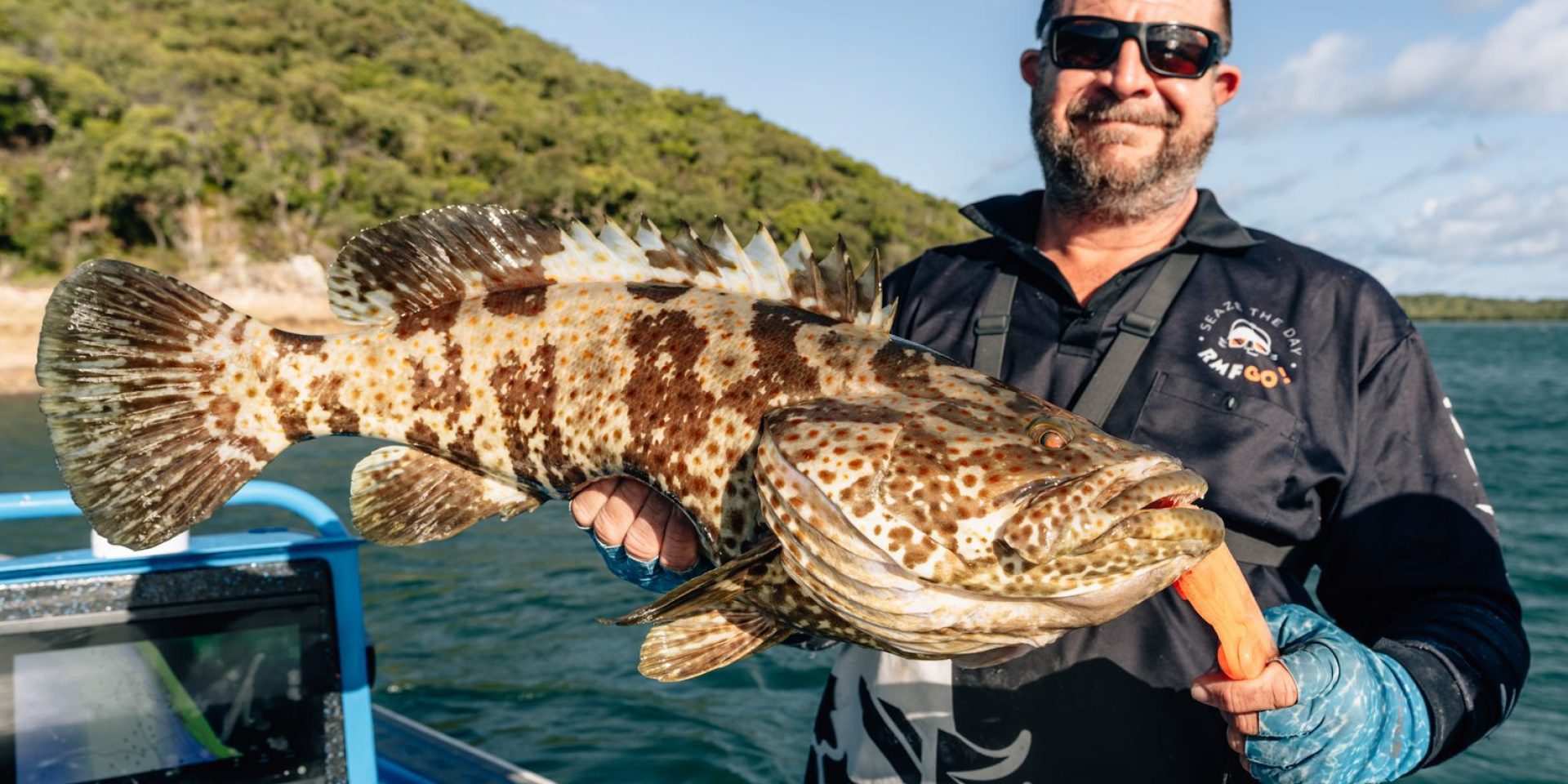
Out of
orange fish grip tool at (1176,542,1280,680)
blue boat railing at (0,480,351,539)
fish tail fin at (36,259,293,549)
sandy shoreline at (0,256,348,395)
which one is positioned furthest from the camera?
sandy shoreline at (0,256,348,395)

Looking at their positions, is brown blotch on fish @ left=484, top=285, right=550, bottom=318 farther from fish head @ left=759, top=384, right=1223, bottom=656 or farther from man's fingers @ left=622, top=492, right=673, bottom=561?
fish head @ left=759, top=384, right=1223, bottom=656

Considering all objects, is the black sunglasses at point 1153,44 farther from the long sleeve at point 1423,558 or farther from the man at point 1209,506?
the long sleeve at point 1423,558

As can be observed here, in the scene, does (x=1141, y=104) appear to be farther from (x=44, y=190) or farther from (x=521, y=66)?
(x=521, y=66)

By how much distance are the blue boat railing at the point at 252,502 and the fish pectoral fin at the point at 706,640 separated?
5.90ft

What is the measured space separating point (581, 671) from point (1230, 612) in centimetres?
946

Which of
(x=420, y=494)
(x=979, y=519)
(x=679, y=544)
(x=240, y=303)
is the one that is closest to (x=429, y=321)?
(x=420, y=494)

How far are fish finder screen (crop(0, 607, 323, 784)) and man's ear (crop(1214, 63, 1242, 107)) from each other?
3957mm

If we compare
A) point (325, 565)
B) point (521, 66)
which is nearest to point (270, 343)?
point (325, 565)

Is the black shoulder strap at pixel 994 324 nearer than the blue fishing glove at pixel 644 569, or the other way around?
the blue fishing glove at pixel 644 569

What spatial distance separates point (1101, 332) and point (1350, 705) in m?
1.31

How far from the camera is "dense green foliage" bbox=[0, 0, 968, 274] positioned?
42594 mm

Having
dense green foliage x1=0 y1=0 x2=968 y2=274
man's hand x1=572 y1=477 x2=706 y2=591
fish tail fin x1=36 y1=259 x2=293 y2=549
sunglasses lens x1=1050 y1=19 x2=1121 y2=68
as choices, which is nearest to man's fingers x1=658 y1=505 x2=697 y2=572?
man's hand x1=572 y1=477 x2=706 y2=591

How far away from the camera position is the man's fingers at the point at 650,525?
2.87 metres

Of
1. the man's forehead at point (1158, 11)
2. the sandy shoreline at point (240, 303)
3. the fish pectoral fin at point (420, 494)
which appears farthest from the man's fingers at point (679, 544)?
the sandy shoreline at point (240, 303)
